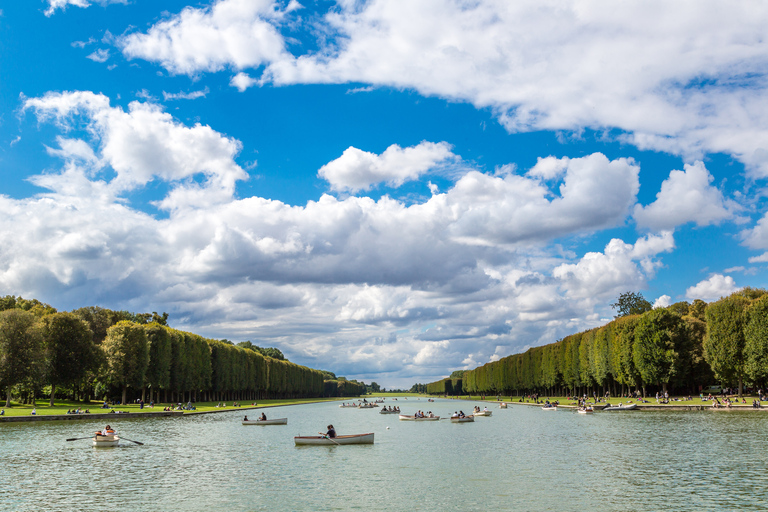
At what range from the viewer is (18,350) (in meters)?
79.3

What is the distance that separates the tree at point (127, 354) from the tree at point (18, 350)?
14.4 metres

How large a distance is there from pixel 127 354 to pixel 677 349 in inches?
3658

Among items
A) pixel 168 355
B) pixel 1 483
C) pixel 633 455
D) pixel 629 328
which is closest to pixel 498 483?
pixel 633 455

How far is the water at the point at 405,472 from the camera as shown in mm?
25344

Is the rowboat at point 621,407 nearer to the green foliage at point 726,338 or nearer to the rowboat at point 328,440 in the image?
the green foliage at point 726,338

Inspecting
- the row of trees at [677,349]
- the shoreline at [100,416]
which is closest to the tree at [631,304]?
the row of trees at [677,349]

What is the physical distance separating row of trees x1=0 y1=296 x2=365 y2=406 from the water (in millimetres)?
30263

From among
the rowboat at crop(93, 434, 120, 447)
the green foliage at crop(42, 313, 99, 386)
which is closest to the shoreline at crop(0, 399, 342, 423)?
the green foliage at crop(42, 313, 99, 386)

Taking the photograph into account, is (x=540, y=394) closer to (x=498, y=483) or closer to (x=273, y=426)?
(x=273, y=426)

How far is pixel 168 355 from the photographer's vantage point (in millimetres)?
109500

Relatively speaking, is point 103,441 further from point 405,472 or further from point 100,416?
point 100,416

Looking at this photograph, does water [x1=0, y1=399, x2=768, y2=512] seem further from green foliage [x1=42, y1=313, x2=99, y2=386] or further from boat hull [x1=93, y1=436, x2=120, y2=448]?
green foliage [x1=42, y1=313, x2=99, y2=386]

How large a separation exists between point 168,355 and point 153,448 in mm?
67741

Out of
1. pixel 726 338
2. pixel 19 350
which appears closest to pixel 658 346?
pixel 726 338
